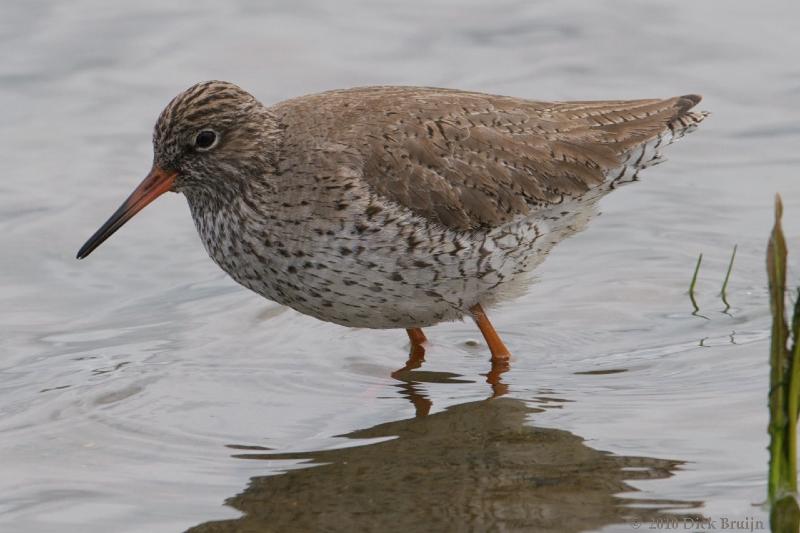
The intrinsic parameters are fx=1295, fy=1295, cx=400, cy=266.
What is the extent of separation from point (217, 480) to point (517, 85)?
305 inches

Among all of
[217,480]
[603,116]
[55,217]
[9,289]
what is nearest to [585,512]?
[217,480]

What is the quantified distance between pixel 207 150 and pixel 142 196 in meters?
0.54

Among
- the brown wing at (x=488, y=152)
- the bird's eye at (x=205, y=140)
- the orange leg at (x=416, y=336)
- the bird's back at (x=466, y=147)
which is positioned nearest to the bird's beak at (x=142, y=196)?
the bird's eye at (x=205, y=140)

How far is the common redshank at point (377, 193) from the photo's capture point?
831 centimetres

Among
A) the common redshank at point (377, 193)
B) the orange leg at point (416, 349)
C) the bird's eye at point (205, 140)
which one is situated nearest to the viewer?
the common redshank at point (377, 193)

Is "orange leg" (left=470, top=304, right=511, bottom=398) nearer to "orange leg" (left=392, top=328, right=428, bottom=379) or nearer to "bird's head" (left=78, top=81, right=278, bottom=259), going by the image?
"orange leg" (left=392, top=328, right=428, bottom=379)

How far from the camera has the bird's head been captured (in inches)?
341

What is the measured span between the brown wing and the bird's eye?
1.08m

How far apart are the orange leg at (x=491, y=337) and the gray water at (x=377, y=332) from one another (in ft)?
0.56

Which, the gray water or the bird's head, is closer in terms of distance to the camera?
the gray water

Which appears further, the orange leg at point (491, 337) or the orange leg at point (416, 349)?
the orange leg at point (416, 349)

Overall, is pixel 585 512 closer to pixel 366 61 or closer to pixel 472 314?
pixel 472 314

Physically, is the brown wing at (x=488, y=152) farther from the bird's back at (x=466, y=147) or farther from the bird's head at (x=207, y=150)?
the bird's head at (x=207, y=150)

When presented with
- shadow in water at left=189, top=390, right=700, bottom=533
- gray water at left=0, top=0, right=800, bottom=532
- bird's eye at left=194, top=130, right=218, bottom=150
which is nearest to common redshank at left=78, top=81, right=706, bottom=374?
bird's eye at left=194, top=130, right=218, bottom=150
